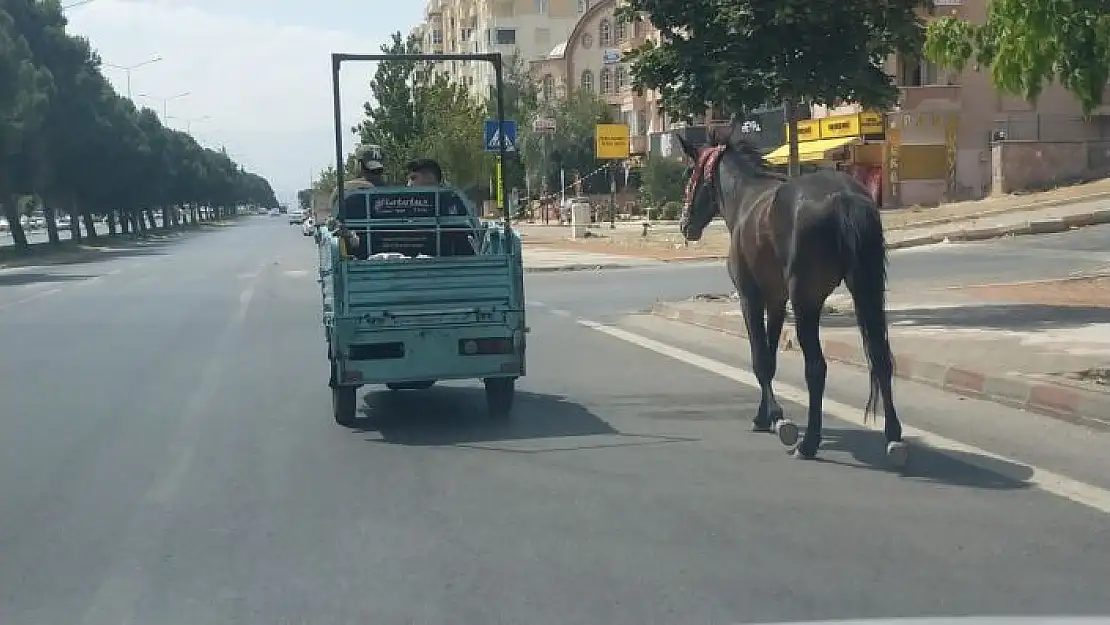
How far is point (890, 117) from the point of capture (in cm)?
4762

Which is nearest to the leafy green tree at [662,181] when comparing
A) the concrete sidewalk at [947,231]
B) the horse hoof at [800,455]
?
the concrete sidewalk at [947,231]

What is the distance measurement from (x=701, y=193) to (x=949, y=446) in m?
2.73

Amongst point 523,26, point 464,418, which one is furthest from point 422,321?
point 523,26

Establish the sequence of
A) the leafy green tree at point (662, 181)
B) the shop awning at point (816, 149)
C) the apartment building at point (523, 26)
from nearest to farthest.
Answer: the shop awning at point (816, 149) < the leafy green tree at point (662, 181) < the apartment building at point (523, 26)

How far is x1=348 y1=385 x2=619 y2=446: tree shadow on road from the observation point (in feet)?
32.5

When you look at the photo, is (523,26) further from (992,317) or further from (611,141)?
(992,317)

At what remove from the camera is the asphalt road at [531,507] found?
5.76m

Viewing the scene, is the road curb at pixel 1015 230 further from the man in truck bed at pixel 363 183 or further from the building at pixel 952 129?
the man in truck bed at pixel 363 183

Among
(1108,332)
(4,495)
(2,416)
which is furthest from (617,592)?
(1108,332)

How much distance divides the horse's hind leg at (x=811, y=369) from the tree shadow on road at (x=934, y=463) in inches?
5.8

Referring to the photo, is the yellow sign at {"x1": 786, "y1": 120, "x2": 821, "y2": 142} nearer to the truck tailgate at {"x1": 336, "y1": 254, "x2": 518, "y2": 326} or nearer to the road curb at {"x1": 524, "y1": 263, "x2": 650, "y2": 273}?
the road curb at {"x1": 524, "y1": 263, "x2": 650, "y2": 273}

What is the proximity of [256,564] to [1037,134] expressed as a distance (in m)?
44.6

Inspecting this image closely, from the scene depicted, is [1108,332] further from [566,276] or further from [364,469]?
[566,276]

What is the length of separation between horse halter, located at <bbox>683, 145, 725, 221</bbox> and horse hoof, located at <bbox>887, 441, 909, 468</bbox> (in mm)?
2862
